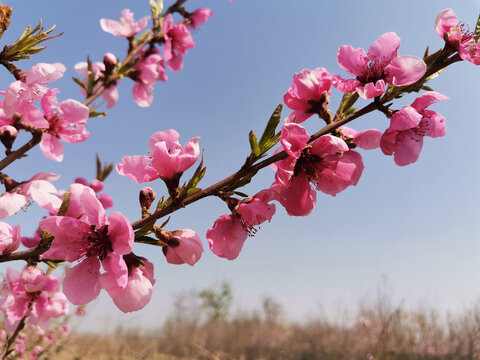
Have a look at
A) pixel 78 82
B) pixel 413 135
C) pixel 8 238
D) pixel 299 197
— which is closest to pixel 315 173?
pixel 299 197

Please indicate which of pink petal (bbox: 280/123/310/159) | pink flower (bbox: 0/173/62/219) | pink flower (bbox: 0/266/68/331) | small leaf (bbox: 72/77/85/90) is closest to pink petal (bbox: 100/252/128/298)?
pink flower (bbox: 0/173/62/219)

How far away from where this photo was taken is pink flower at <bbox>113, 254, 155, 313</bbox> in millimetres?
854

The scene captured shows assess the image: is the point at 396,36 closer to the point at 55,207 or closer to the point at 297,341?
the point at 55,207

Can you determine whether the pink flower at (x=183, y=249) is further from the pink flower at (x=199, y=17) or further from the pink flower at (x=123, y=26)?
the pink flower at (x=199, y=17)

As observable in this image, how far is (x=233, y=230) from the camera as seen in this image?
98 centimetres

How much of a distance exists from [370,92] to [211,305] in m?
10.2

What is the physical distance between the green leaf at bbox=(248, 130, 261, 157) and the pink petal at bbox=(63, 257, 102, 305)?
18.8 inches

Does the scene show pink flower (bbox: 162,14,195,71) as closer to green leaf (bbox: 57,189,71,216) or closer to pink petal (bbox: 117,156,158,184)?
pink petal (bbox: 117,156,158,184)

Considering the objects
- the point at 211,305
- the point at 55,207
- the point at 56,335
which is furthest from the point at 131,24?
the point at 211,305

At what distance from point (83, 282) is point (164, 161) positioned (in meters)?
0.37

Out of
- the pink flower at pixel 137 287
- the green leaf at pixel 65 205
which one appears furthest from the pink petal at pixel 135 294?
the green leaf at pixel 65 205

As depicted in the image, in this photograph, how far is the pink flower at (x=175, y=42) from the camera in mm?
2123

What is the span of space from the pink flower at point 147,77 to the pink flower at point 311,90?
156cm

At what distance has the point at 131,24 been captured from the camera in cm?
213
